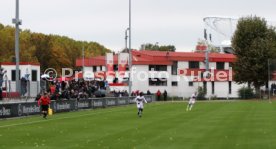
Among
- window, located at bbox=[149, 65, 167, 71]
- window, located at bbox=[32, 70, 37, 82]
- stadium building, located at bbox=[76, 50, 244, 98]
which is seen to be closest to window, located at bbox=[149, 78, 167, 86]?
stadium building, located at bbox=[76, 50, 244, 98]

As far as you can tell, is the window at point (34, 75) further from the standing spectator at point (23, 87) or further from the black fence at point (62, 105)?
the standing spectator at point (23, 87)

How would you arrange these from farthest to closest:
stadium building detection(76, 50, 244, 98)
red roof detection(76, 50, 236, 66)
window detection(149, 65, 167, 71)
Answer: window detection(149, 65, 167, 71)
red roof detection(76, 50, 236, 66)
stadium building detection(76, 50, 244, 98)

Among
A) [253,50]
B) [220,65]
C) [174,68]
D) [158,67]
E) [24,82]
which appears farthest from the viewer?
[220,65]

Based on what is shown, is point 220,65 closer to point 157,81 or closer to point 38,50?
point 157,81

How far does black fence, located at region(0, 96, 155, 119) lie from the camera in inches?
1427

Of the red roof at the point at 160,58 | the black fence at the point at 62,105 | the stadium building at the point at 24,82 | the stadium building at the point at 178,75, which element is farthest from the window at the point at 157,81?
the stadium building at the point at 24,82

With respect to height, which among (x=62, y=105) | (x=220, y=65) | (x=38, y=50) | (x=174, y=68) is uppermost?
(x=38, y=50)

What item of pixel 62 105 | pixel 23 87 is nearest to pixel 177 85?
pixel 62 105

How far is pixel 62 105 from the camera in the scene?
152ft

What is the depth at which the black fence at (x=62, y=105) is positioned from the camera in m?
36.2

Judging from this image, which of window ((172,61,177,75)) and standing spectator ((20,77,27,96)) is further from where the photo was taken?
window ((172,61,177,75))

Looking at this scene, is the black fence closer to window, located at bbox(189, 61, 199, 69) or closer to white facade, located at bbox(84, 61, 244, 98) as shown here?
white facade, located at bbox(84, 61, 244, 98)

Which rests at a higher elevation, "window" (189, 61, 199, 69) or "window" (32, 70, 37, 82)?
"window" (189, 61, 199, 69)

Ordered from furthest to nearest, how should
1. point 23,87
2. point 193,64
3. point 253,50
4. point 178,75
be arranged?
1. point 193,64
2. point 178,75
3. point 253,50
4. point 23,87
